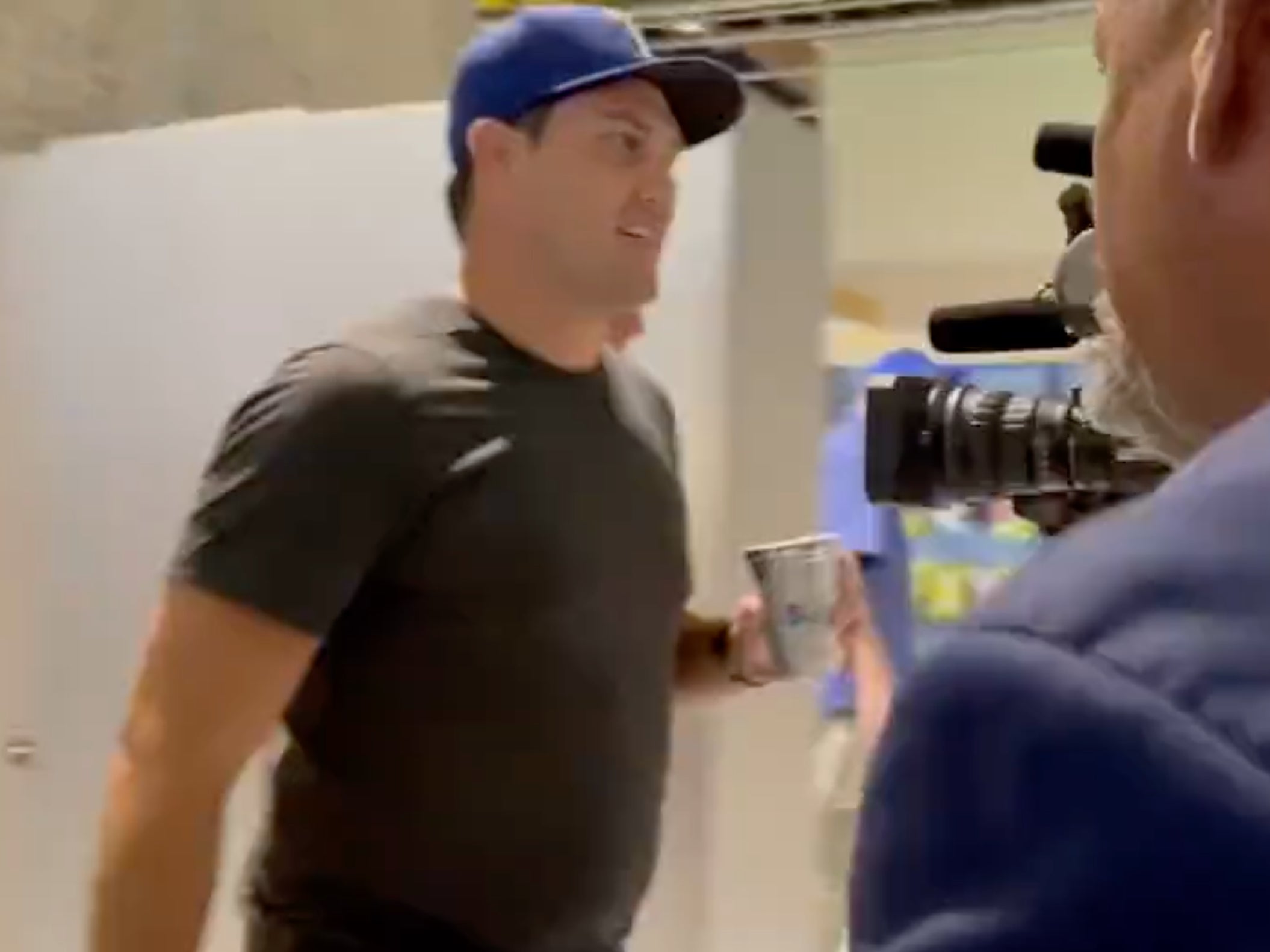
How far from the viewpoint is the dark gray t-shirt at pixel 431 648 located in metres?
1.25

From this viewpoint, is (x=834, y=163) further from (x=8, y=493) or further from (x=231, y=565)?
(x=231, y=565)

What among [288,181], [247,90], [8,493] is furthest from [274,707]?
Answer: [247,90]

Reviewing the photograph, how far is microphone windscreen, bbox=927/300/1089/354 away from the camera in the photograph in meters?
0.91

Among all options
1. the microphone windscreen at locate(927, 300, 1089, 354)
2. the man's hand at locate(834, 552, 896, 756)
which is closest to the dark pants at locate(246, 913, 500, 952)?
the man's hand at locate(834, 552, 896, 756)

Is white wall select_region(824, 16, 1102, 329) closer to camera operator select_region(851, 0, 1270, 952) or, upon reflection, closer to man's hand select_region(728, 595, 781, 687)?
man's hand select_region(728, 595, 781, 687)

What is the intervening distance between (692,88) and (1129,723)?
3.96ft

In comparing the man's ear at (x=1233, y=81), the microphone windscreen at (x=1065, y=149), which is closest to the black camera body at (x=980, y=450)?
the microphone windscreen at (x=1065, y=149)

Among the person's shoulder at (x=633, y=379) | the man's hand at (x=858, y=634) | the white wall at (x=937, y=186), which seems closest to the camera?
the man's hand at (x=858, y=634)

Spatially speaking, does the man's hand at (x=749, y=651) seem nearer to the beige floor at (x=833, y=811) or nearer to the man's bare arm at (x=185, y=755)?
the beige floor at (x=833, y=811)

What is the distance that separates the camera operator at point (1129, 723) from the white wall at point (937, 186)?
2.19 m

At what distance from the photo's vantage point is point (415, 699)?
50.3 inches

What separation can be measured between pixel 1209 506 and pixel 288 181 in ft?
5.00

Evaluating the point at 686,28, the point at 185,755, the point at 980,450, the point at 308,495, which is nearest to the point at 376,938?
the point at 185,755

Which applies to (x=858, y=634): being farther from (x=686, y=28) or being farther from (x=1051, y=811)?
(x=1051, y=811)
